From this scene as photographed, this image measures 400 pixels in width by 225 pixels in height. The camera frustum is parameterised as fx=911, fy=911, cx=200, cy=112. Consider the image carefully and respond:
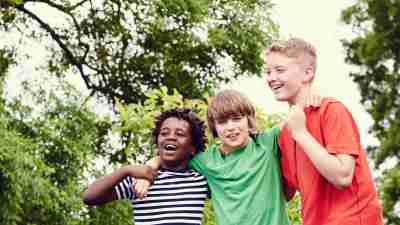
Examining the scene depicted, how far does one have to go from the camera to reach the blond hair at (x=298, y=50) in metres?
3.34

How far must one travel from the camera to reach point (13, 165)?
327 inches

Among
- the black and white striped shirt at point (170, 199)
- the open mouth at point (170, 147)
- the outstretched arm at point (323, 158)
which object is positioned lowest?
the black and white striped shirt at point (170, 199)

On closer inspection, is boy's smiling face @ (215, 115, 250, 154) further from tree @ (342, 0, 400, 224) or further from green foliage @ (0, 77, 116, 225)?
tree @ (342, 0, 400, 224)

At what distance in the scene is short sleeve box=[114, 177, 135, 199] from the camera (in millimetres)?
3509

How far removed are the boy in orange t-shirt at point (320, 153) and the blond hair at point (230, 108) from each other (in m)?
0.19

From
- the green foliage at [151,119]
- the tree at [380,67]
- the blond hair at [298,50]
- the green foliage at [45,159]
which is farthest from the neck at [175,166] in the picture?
the tree at [380,67]

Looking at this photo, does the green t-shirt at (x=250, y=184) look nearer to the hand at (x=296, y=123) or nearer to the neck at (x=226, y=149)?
the neck at (x=226, y=149)

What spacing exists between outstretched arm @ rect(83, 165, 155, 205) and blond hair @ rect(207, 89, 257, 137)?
12.8 inches

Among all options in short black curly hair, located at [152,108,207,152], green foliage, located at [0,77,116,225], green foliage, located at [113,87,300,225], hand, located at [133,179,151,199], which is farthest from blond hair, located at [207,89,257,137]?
green foliage, located at [0,77,116,225]

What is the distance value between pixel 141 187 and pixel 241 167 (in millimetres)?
394

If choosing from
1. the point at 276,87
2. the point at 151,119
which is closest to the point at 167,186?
the point at 276,87

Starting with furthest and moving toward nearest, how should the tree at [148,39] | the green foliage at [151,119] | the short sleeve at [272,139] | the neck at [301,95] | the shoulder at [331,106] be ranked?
1. the tree at [148,39]
2. the green foliage at [151,119]
3. the short sleeve at [272,139]
4. the neck at [301,95]
5. the shoulder at [331,106]

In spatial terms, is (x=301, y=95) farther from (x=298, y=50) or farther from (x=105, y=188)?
(x=105, y=188)

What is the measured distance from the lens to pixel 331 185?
3156mm
